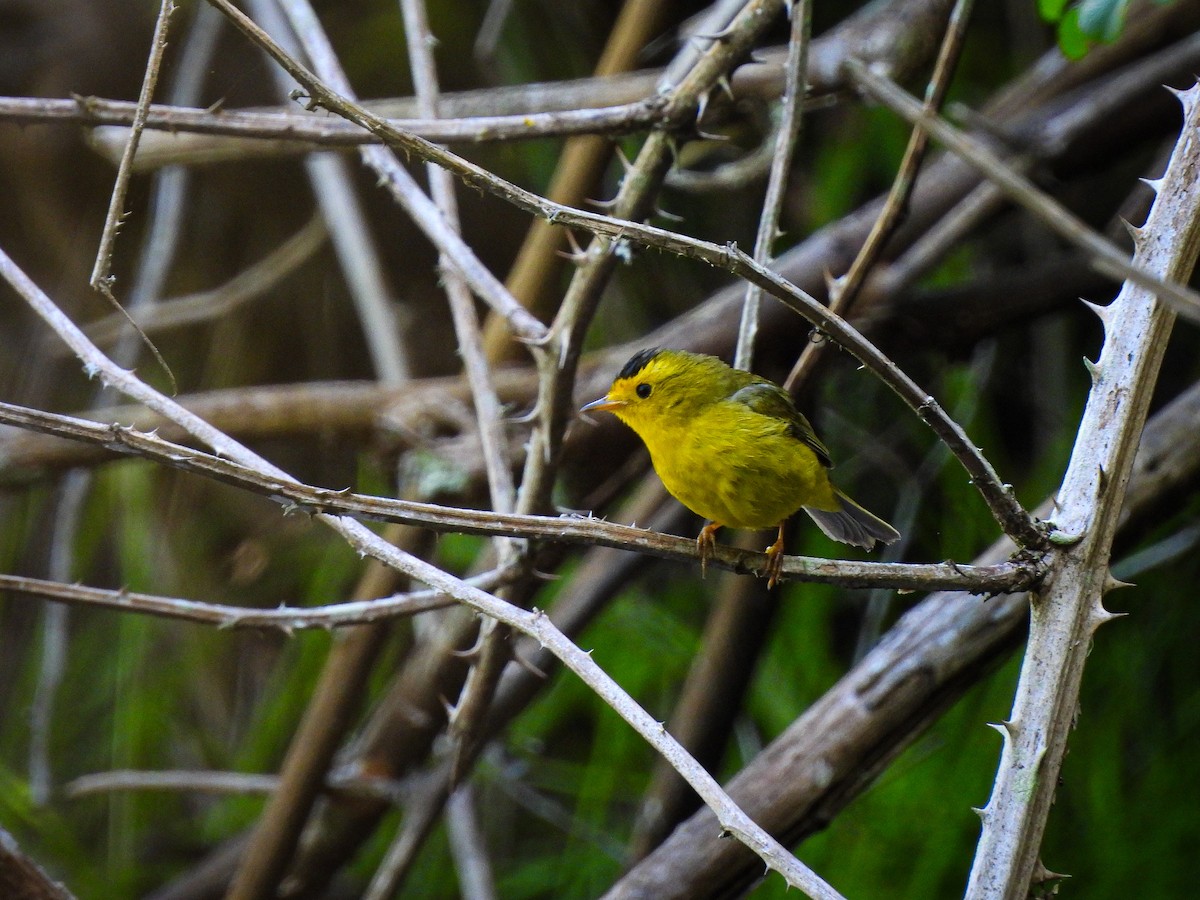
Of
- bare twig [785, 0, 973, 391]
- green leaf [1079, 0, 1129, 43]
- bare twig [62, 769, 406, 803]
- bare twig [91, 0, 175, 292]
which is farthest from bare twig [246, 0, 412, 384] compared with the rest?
green leaf [1079, 0, 1129, 43]

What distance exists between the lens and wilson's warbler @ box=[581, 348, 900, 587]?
2377mm

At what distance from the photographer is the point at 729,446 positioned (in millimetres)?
2402

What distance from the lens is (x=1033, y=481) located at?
3.76 meters

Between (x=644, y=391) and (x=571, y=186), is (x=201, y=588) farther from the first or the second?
(x=644, y=391)

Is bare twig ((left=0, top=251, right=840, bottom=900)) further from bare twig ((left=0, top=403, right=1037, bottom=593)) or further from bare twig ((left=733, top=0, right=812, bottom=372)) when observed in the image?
bare twig ((left=733, top=0, right=812, bottom=372))

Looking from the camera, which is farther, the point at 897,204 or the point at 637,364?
the point at 637,364

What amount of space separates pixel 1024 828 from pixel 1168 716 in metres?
2.21

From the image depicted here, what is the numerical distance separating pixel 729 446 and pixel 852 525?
58cm

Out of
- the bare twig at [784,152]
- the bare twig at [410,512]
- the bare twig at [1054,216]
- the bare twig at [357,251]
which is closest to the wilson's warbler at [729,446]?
the bare twig at [784,152]

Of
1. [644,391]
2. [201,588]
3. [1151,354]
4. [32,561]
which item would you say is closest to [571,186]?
[644,391]

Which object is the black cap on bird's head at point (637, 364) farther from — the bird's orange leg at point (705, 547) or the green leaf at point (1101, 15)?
the green leaf at point (1101, 15)

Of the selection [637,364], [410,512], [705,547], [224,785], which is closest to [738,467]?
[705,547]

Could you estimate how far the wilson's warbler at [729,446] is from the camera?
2377mm

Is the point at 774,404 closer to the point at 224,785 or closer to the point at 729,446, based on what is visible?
the point at 729,446
